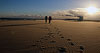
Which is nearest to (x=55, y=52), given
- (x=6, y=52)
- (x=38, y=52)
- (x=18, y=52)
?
(x=38, y=52)

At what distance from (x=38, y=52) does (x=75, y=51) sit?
1.10 meters

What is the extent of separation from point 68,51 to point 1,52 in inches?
76.9

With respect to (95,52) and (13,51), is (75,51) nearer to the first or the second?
(95,52)

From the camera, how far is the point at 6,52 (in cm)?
371

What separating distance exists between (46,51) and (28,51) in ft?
1.77

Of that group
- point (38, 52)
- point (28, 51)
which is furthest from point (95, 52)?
point (28, 51)

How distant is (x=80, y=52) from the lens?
368cm

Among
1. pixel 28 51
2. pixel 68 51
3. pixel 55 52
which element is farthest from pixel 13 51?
pixel 68 51

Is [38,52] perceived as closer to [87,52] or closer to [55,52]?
[55,52]

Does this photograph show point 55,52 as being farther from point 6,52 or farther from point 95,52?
point 6,52

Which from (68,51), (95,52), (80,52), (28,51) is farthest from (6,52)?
(95,52)

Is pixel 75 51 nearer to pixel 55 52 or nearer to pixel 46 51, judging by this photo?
pixel 55 52

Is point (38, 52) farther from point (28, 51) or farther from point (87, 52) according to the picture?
point (87, 52)

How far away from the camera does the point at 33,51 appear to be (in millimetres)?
3814
